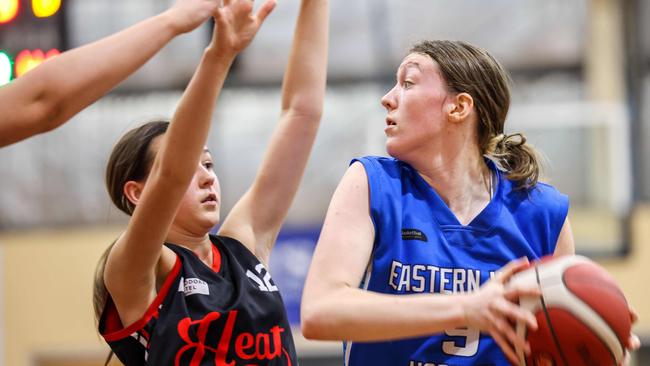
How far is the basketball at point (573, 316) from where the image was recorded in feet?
7.63

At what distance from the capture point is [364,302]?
2338 millimetres

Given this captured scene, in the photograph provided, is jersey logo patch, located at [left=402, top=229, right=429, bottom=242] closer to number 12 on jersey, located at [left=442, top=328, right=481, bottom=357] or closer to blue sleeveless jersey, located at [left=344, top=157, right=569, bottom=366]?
blue sleeveless jersey, located at [left=344, top=157, right=569, bottom=366]

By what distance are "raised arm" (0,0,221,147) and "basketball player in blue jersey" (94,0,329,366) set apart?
0.29 metres

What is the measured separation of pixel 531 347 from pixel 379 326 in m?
0.38

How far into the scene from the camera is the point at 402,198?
2.78 m

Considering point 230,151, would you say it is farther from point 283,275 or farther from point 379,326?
point 379,326

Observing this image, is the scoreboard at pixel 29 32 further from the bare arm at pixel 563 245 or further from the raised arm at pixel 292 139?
the bare arm at pixel 563 245

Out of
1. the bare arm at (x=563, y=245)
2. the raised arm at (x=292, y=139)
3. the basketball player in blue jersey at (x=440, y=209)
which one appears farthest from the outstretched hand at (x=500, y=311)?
the raised arm at (x=292, y=139)

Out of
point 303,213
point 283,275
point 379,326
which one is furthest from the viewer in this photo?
point 303,213

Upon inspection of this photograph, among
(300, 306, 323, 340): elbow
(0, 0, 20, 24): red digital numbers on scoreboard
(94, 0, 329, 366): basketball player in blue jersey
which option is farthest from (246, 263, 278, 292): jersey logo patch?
(0, 0, 20, 24): red digital numbers on scoreboard

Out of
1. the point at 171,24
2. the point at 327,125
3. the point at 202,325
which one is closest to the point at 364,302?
the point at 202,325

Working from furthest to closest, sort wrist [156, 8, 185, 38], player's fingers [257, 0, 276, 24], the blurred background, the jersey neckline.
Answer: the blurred background, the jersey neckline, player's fingers [257, 0, 276, 24], wrist [156, 8, 185, 38]

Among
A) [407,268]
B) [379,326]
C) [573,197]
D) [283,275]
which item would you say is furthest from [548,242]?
[573,197]

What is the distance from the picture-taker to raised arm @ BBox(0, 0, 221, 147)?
198 cm
